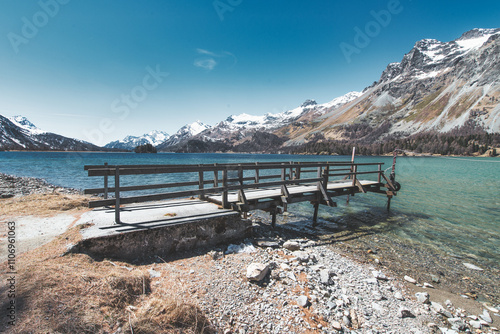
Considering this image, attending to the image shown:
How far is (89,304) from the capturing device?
4355mm

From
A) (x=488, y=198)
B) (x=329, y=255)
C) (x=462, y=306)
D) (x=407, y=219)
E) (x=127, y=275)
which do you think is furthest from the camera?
(x=488, y=198)

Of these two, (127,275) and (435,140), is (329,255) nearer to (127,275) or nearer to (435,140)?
(127,275)

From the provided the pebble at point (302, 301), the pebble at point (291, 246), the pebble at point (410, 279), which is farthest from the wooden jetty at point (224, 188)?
the pebble at point (410, 279)

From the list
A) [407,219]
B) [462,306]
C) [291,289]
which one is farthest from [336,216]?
[291,289]

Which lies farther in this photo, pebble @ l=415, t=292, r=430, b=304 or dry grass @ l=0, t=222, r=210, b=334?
pebble @ l=415, t=292, r=430, b=304

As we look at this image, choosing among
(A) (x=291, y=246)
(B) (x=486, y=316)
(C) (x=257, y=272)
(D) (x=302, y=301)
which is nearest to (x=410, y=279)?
(B) (x=486, y=316)

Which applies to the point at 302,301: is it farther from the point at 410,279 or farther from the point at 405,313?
the point at 410,279

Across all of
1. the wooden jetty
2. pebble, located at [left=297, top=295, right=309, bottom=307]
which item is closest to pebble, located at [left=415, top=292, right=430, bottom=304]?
pebble, located at [left=297, top=295, right=309, bottom=307]

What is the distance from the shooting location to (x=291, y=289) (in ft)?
22.7

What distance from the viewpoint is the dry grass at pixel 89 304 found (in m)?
3.87

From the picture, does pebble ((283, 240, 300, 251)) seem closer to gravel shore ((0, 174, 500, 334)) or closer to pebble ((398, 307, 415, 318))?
gravel shore ((0, 174, 500, 334))

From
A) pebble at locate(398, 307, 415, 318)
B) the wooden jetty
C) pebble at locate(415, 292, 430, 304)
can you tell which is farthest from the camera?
the wooden jetty

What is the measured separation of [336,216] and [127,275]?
627 inches

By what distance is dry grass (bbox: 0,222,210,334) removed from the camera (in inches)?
152
